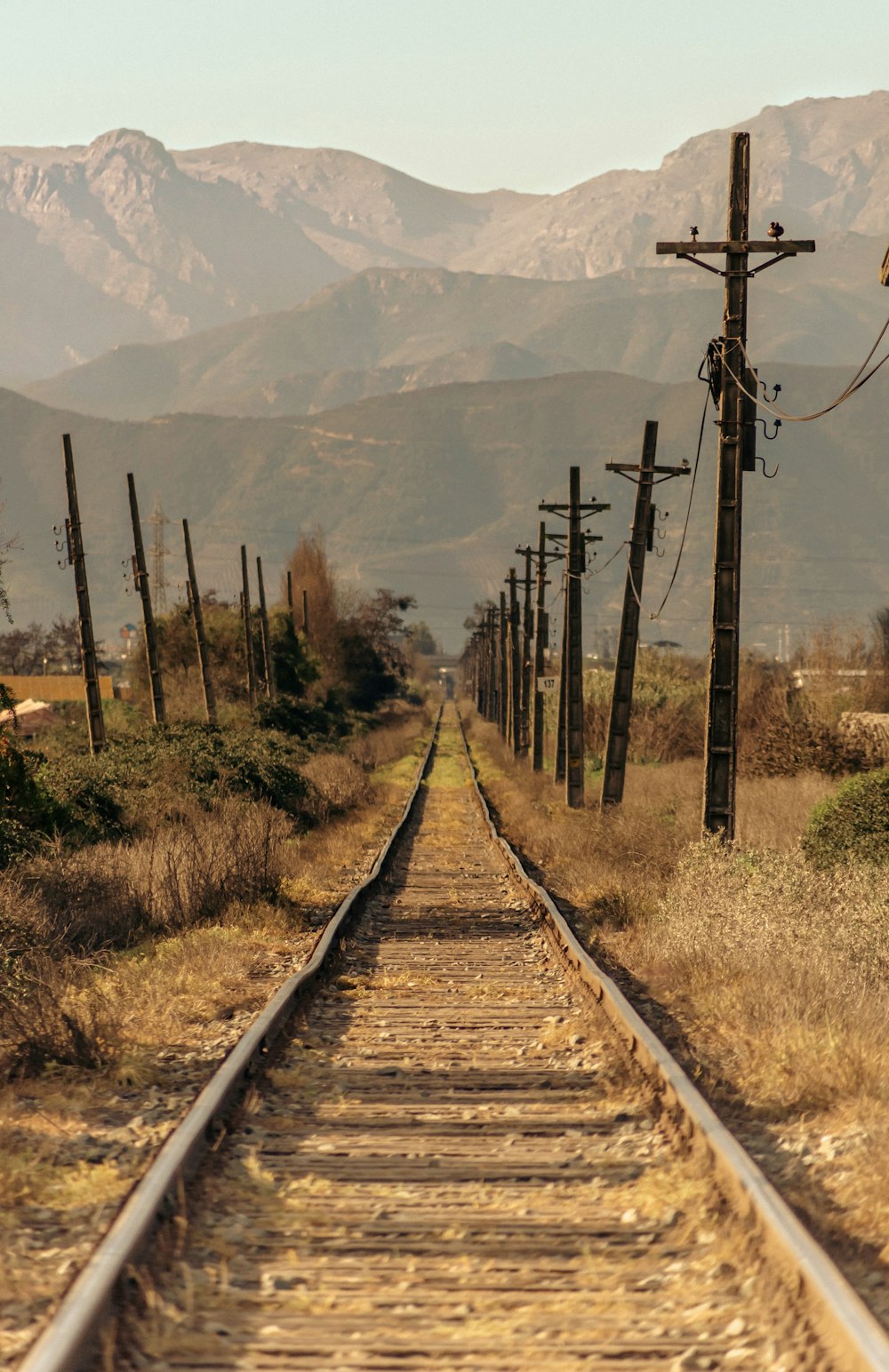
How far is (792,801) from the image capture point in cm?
2727

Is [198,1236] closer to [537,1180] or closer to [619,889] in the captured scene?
[537,1180]

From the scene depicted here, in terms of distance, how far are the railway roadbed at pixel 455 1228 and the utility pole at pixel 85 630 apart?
2156 cm

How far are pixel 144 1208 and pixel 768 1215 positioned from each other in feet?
8.00

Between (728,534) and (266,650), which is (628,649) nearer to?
(728,534)

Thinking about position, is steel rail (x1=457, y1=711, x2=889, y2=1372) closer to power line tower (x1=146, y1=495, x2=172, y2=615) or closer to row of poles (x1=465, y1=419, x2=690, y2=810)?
row of poles (x1=465, y1=419, x2=690, y2=810)

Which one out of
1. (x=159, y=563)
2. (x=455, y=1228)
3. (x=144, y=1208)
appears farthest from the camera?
(x=159, y=563)

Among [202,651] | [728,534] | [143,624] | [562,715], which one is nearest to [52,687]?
[202,651]

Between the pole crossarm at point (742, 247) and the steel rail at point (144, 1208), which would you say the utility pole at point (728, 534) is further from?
the steel rail at point (144, 1208)

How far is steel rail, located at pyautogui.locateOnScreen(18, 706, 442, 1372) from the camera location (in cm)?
477

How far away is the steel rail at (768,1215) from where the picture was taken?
15.8 feet

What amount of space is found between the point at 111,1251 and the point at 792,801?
23.0 metres

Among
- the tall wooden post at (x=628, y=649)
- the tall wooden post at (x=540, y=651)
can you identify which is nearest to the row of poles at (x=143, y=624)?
the tall wooden post at (x=540, y=651)

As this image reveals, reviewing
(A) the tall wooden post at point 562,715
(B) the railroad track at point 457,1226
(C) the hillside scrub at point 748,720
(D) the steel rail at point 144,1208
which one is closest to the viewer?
(D) the steel rail at point 144,1208

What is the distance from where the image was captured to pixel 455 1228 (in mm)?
6383
